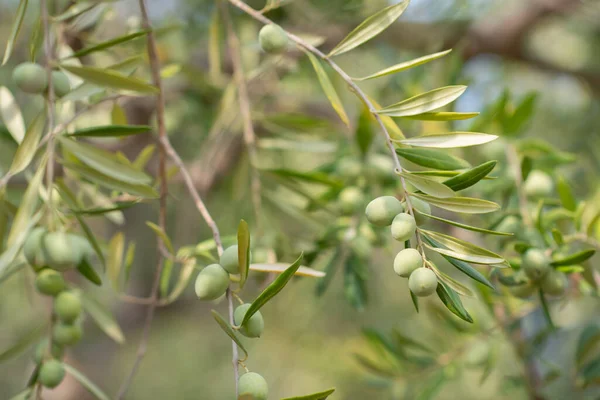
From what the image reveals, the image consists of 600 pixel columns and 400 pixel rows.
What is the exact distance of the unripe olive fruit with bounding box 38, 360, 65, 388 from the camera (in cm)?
45

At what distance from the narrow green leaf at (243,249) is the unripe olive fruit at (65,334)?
176mm

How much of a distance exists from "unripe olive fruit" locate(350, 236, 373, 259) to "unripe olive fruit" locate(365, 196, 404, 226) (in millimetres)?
288

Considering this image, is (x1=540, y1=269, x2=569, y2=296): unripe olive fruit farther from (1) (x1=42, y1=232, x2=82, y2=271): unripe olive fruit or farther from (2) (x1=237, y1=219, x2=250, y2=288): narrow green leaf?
(1) (x1=42, y1=232, x2=82, y2=271): unripe olive fruit

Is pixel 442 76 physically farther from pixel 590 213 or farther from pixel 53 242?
pixel 53 242

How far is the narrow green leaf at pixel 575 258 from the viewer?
47 cm

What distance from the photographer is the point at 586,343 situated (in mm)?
707

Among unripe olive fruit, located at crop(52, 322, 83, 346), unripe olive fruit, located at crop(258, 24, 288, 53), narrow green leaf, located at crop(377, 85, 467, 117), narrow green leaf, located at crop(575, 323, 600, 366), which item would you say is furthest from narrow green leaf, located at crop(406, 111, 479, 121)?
narrow green leaf, located at crop(575, 323, 600, 366)

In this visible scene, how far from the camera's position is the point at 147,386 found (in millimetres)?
2305

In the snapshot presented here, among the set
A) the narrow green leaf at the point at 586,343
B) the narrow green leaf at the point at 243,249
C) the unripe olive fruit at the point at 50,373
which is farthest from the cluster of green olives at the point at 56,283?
the narrow green leaf at the point at 586,343

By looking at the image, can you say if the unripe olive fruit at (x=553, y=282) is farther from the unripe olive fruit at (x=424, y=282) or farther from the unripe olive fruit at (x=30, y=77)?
the unripe olive fruit at (x=30, y=77)

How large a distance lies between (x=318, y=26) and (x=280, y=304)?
0.76 meters

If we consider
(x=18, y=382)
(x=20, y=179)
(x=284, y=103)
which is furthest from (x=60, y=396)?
(x=18, y=382)

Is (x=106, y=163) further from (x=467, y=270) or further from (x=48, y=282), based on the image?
(x=467, y=270)

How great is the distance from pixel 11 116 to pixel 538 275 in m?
0.45
